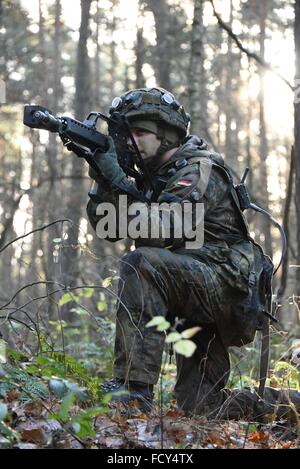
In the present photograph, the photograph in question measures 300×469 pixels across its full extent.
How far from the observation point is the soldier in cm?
430

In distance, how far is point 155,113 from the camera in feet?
16.8

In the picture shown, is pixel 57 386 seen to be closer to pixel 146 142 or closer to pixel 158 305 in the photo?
pixel 158 305

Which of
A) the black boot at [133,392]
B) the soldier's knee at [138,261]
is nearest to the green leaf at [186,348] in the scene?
the black boot at [133,392]

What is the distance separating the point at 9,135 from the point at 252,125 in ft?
32.9

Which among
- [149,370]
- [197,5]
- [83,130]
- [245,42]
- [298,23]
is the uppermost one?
[245,42]

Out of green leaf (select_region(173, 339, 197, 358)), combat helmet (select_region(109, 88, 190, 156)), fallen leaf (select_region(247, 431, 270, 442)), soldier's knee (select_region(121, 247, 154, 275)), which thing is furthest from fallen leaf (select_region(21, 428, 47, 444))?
combat helmet (select_region(109, 88, 190, 156))

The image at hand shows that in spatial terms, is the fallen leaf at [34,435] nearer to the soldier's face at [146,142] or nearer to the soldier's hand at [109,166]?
the soldier's hand at [109,166]

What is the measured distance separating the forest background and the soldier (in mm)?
487

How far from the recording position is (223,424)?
404 cm

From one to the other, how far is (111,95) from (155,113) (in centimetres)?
2256

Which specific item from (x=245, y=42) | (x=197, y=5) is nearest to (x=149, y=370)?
(x=197, y=5)

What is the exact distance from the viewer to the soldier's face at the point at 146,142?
5160 millimetres
